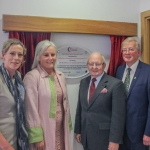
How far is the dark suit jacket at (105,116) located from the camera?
1.99 metres

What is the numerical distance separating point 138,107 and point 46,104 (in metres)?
0.82

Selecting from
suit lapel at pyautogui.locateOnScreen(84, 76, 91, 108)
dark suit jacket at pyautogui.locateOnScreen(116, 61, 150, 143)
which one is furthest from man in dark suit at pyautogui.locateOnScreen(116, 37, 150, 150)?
suit lapel at pyautogui.locateOnScreen(84, 76, 91, 108)

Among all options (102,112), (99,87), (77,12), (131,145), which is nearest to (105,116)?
(102,112)

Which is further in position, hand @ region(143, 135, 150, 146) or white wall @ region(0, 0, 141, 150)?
white wall @ region(0, 0, 141, 150)

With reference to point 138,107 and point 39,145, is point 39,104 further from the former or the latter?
point 138,107

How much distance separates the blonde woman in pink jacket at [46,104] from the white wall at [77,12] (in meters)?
0.36

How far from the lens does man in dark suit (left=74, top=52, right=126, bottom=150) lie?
1.99m

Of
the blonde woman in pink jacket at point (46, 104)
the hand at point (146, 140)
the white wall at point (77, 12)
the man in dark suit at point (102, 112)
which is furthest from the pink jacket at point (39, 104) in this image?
the hand at point (146, 140)

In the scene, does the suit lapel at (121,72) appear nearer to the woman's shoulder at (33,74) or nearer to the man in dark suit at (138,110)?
the man in dark suit at (138,110)

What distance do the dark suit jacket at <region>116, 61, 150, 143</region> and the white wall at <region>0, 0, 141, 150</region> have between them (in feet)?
1.91

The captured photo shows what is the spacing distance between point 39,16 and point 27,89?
0.77 meters

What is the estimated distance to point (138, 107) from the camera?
6.66 ft

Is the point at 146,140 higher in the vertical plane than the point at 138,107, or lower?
lower

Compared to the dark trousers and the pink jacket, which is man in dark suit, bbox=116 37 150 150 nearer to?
the dark trousers
